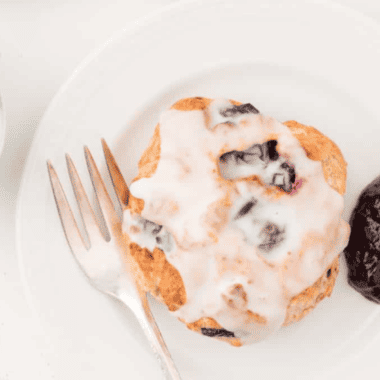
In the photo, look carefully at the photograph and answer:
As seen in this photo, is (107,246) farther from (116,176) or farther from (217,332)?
(217,332)

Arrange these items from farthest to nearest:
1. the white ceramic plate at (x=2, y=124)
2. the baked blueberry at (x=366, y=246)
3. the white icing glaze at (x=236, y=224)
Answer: the white ceramic plate at (x=2, y=124) < the baked blueberry at (x=366, y=246) < the white icing glaze at (x=236, y=224)

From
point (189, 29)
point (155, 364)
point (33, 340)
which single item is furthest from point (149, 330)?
point (189, 29)

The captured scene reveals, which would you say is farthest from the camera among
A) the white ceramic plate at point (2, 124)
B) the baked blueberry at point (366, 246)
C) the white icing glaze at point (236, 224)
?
the white ceramic plate at point (2, 124)

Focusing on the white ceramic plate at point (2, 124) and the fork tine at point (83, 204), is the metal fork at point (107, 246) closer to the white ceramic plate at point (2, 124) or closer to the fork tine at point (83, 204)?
the fork tine at point (83, 204)

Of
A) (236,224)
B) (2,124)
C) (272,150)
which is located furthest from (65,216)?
(272,150)

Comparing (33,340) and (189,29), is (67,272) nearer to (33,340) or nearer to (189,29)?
(33,340)

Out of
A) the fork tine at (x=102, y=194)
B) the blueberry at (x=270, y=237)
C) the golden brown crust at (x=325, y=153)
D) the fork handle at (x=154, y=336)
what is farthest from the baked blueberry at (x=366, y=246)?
the fork tine at (x=102, y=194)

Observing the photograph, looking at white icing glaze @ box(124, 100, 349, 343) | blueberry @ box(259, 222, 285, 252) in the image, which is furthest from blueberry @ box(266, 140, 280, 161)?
blueberry @ box(259, 222, 285, 252)
